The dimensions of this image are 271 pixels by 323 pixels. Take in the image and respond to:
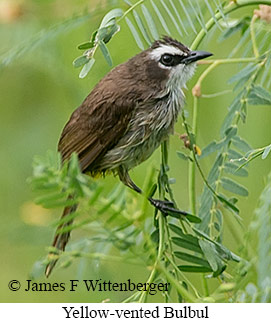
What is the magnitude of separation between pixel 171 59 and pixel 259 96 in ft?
2.58

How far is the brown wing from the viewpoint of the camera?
10.8 ft

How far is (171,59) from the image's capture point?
10.6 feet

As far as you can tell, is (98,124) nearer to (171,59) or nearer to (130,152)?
(130,152)

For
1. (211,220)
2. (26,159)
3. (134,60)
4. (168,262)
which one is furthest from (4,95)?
(168,262)

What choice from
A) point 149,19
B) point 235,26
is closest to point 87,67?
point 149,19

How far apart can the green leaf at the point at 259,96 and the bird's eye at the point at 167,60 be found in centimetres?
72

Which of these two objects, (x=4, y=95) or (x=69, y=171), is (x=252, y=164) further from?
(x=69, y=171)

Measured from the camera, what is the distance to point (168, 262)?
198 centimetres

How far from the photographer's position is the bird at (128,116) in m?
3.23

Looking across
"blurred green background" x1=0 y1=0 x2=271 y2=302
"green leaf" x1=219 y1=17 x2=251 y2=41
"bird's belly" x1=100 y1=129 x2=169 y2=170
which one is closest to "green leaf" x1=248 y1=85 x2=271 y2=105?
"green leaf" x1=219 y1=17 x2=251 y2=41

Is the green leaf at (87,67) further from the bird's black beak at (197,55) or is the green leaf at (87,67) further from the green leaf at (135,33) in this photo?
the bird's black beak at (197,55)

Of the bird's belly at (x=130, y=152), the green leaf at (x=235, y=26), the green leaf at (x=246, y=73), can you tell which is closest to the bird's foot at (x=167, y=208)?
the green leaf at (x=246, y=73)

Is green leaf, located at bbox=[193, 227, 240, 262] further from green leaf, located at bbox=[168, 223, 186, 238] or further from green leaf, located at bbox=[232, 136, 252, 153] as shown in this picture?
green leaf, located at bbox=[232, 136, 252, 153]

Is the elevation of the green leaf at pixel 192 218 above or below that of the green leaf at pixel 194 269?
above
